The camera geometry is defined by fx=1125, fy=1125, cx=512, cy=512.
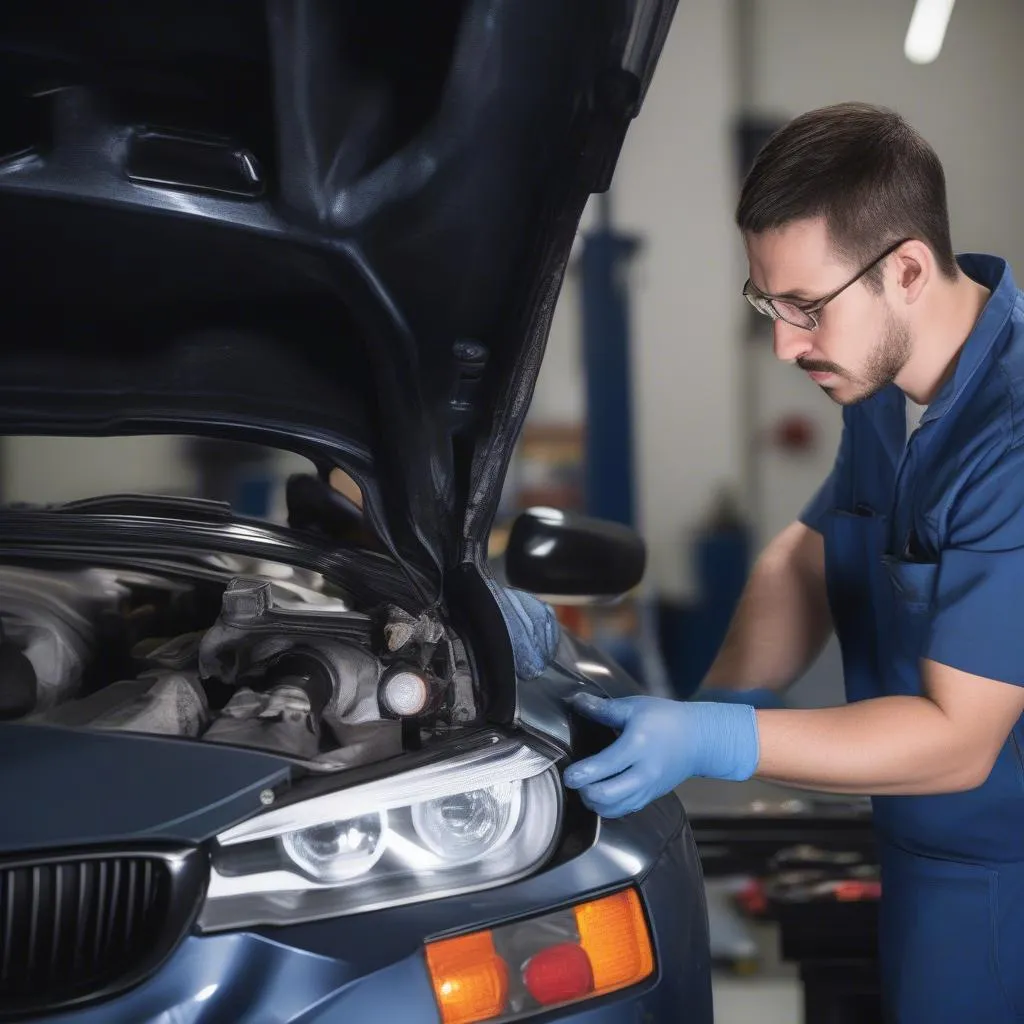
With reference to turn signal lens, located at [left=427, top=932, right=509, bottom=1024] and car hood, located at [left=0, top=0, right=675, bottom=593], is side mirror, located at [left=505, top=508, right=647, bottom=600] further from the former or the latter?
turn signal lens, located at [left=427, top=932, right=509, bottom=1024]

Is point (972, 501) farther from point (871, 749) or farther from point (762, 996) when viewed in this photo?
point (762, 996)

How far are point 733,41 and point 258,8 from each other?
3927 millimetres

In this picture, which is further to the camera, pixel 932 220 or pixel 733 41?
pixel 733 41

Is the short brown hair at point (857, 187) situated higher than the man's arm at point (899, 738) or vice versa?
the short brown hair at point (857, 187)

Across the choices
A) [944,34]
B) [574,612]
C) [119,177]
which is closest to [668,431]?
[574,612]

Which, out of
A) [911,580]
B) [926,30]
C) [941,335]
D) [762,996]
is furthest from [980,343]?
[926,30]

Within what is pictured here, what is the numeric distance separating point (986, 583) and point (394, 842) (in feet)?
2.37

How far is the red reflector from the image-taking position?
3.37ft

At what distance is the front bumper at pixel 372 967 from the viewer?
0.94m

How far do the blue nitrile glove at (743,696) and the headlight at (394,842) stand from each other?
0.60m

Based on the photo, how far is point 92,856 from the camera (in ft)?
3.10

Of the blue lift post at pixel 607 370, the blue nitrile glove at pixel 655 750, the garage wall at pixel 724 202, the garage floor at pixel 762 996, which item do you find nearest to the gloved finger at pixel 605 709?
the blue nitrile glove at pixel 655 750

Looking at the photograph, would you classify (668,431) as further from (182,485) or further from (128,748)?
(128,748)

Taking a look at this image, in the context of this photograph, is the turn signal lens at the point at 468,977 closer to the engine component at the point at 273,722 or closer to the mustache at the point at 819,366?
the engine component at the point at 273,722
